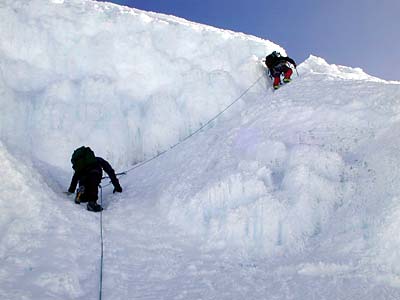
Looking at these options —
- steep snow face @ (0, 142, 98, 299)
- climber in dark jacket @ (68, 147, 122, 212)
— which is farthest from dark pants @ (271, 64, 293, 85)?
steep snow face @ (0, 142, 98, 299)

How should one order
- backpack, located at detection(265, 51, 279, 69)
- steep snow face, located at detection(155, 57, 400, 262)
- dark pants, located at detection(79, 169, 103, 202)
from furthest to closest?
backpack, located at detection(265, 51, 279, 69) → dark pants, located at detection(79, 169, 103, 202) → steep snow face, located at detection(155, 57, 400, 262)

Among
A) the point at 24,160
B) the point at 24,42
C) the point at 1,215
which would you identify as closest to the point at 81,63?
the point at 24,42

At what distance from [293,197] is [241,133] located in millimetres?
3078

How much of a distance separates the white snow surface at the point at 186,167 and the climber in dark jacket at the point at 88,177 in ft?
0.96

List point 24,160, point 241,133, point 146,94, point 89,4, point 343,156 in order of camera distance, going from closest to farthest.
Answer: point 343,156, point 24,160, point 241,133, point 146,94, point 89,4

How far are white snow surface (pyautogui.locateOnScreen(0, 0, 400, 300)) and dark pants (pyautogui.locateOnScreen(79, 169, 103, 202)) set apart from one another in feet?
1.23

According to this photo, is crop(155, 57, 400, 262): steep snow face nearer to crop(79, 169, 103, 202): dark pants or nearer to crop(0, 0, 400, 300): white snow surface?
crop(0, 0, 400, 300): white snow surface

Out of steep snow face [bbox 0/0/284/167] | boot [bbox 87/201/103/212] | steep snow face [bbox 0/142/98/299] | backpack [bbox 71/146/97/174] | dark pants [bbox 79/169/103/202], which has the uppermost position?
steep snow face [bbox 0/0/284/167]

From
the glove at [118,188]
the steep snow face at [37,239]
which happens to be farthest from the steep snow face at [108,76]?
the steep snow face at [37,239]

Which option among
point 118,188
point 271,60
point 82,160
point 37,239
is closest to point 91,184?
point 82,160

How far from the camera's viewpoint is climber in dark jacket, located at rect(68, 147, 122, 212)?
334 inches

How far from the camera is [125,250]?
6480 mm

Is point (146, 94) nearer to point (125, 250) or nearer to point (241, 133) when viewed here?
point (241, 133)

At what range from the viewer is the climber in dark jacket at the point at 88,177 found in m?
8.48
